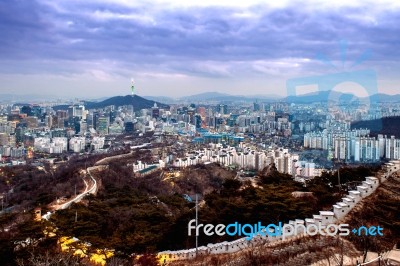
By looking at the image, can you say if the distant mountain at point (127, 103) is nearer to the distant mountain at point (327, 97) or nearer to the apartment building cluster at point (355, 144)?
the apartment building cluster at point (355, 144)

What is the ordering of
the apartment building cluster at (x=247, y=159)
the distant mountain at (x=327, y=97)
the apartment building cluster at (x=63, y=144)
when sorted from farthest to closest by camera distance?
1. the apartment building cluster at (x=63, y=144)
2. the apartment building cluster at (x=247, y=159)
3. the distant mountain at (x=327, y=97)

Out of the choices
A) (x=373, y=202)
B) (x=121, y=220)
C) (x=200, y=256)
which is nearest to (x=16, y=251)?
(x=121, y=220)

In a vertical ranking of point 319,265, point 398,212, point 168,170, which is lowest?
point 168,170

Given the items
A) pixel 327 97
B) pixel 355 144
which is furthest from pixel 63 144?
pixel 327 97

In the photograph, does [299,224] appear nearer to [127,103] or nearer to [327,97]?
[327,97]

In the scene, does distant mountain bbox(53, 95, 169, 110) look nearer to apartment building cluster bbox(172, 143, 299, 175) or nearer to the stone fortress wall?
apartment building cluster bbox(172, 143, 299, 175)

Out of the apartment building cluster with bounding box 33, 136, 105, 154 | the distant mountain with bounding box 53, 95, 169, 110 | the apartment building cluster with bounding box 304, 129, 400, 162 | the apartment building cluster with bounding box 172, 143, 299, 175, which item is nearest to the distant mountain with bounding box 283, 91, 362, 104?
the apartment building cluster with bounding box 304, 129, 400, 162

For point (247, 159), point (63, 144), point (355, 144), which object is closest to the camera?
point (355, 144)

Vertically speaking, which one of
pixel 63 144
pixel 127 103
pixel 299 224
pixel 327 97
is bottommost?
pixel 63 144

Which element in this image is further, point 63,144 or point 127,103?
point 127,103

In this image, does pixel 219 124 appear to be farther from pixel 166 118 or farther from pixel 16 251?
pixel 16 251

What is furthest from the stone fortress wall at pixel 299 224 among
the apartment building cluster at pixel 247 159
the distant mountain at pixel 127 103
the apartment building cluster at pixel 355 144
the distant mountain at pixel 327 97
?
the distant mountain at pixel 127 103
